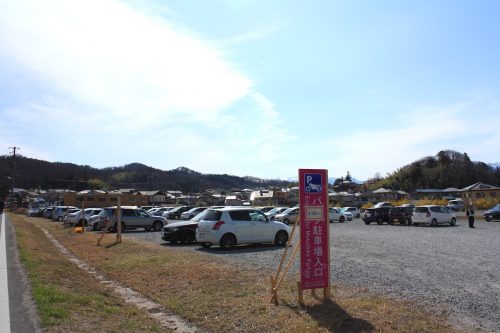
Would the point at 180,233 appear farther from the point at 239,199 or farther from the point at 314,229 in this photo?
the point at 239,199

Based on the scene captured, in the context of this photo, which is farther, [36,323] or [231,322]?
[231,322]

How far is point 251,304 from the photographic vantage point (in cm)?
787

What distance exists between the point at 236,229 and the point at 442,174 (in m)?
115

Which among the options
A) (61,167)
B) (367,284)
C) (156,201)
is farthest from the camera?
(61,167)

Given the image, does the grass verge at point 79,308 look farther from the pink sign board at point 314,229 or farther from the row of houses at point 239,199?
the row of houses at point 239,199

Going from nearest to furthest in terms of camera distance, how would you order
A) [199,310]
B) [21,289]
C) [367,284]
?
[199,310]
[21,289]
[367,284]

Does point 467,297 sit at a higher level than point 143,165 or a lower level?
lower

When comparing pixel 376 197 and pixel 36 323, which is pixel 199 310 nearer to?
pixel 36 323

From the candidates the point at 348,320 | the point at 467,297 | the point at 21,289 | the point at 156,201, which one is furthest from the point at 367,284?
the point at 156,201

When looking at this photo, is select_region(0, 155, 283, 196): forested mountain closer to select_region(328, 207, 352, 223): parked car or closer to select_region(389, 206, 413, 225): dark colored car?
select_region(328, 207, 352, 223): parked car

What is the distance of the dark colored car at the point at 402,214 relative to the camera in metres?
37.4

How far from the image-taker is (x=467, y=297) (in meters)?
8.08

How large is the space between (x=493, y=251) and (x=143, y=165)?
17004 cm

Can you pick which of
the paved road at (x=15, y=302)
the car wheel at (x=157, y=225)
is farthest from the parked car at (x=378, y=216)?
the paved road at (x=15, y=302)
